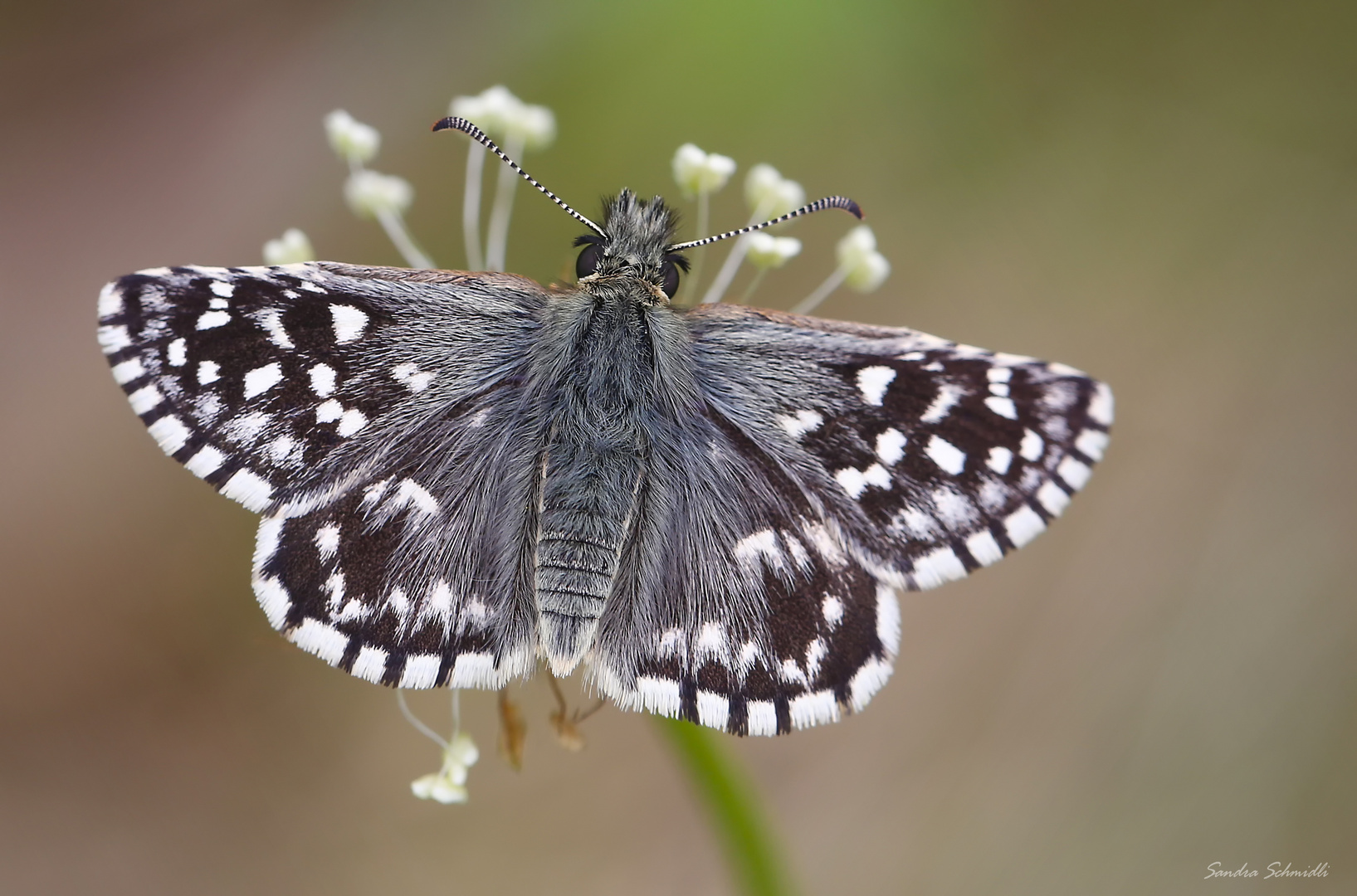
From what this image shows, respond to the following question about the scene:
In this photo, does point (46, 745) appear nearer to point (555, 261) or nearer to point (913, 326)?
point (555, 261)

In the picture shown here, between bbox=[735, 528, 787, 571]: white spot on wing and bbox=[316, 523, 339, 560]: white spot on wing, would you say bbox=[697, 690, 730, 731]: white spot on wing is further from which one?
bbox=[316, 523, 339, 560]: white spot on wing

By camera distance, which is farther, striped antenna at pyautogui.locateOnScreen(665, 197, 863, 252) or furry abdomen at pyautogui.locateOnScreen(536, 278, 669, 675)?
striped antenna at pyautogui.locateOnScreen(665, 197, 863, 252)

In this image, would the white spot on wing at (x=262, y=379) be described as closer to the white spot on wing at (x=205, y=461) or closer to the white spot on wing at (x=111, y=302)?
the white spot on wing at (x=205, y=461)

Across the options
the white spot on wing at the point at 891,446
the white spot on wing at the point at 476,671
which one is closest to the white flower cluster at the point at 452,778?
the white spot on wing at the point at 476,671

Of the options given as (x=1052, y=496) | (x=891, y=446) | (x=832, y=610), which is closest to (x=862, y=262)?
(x=891, y=446)

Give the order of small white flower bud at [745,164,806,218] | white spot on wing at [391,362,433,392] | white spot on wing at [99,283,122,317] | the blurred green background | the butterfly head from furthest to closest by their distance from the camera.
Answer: the blurred green background → small white flower bud at [745,164,806,218] → the butterfly head → white spot on wing at [391,362,433,392] → white spot on wing at [99,283,122,317]

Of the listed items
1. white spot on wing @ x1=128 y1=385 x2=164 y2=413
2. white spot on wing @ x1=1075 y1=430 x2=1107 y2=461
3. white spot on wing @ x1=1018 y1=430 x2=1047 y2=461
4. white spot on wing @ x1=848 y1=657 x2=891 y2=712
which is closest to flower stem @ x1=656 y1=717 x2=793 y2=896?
white spot on wing @ x1=848 y1=657 x2=891 y2=712

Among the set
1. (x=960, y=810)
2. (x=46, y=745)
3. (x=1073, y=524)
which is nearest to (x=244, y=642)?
(x=46, y=745)
